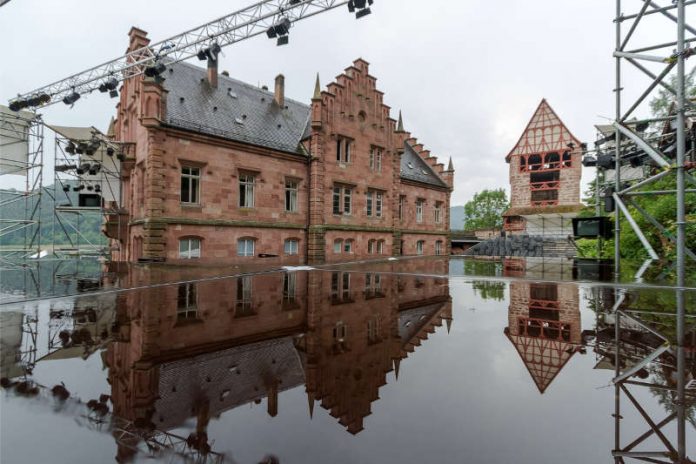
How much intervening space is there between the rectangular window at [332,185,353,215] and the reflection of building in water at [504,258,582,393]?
1550 cm

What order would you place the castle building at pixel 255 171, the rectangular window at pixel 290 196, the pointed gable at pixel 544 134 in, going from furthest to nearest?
the pointed gable at pixel 544 134, the rectangular window at pixel 290 196, the castle building at pixel 255 171

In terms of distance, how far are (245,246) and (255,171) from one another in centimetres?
427

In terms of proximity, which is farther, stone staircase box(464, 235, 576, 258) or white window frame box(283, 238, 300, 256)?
stone staircase box(464, 235, 576, 258)

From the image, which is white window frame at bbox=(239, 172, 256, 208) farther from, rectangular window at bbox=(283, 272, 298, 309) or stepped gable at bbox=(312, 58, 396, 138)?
rectangular window at bbox=(283, 272, 298, 309)

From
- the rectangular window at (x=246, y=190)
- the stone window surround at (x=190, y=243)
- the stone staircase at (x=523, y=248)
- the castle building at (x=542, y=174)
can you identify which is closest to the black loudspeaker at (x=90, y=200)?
the stone window surround at (x=190, y=243)

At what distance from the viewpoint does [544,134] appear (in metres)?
41.3

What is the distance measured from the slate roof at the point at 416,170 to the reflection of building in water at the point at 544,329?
2189cm

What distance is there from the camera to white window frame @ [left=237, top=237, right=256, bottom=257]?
690 inches

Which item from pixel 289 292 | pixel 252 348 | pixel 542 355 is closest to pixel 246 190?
pixel 289 292

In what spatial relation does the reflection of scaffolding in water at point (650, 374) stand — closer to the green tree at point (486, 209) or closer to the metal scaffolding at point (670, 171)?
the metal scaffolding at point (670, 171)

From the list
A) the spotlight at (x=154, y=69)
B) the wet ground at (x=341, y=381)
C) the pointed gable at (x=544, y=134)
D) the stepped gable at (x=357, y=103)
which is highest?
the pointed gable at (x=544, y=134)

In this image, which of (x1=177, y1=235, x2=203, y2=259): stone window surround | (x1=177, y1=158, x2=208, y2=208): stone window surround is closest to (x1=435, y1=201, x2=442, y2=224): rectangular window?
(x1=177, y1=158, x2=208, y2=208): stone window surround

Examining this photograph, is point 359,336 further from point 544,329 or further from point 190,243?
point 190,243

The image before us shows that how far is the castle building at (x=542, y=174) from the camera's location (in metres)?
38.2
